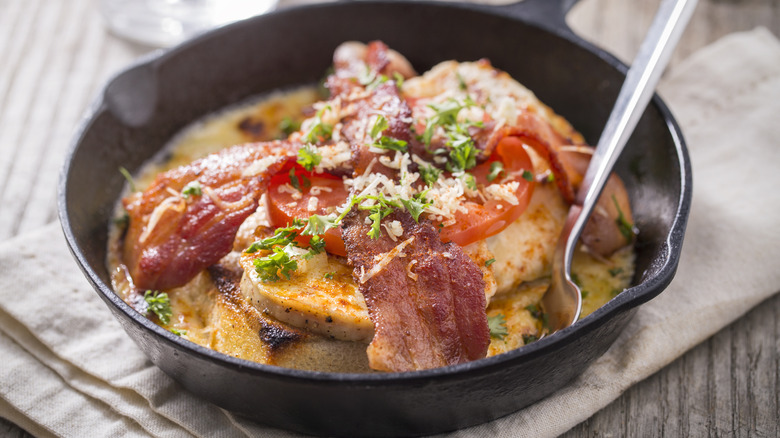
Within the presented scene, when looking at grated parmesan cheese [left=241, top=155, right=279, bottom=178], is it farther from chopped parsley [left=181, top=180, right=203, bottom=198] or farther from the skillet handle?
the skillet handle

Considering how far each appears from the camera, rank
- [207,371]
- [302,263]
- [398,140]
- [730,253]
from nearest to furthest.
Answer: [207,371] → [302,263] → [398,140] → [730,253]

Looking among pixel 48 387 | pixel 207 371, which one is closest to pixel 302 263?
pixel 207 371

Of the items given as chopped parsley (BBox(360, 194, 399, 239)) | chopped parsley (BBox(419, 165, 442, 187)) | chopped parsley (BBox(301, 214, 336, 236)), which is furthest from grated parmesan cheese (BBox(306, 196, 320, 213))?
chopped parsley (BBox(419, 165, 442, 187))

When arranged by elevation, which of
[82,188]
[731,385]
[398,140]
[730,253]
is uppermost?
[398,140]

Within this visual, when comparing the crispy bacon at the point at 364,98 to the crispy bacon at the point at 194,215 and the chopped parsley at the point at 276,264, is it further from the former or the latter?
the chopped parsley at the point at 276,264

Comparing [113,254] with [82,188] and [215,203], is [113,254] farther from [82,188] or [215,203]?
[215,203]

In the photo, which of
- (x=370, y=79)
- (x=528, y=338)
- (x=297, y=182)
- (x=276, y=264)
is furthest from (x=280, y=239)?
(x=370, y=79)
